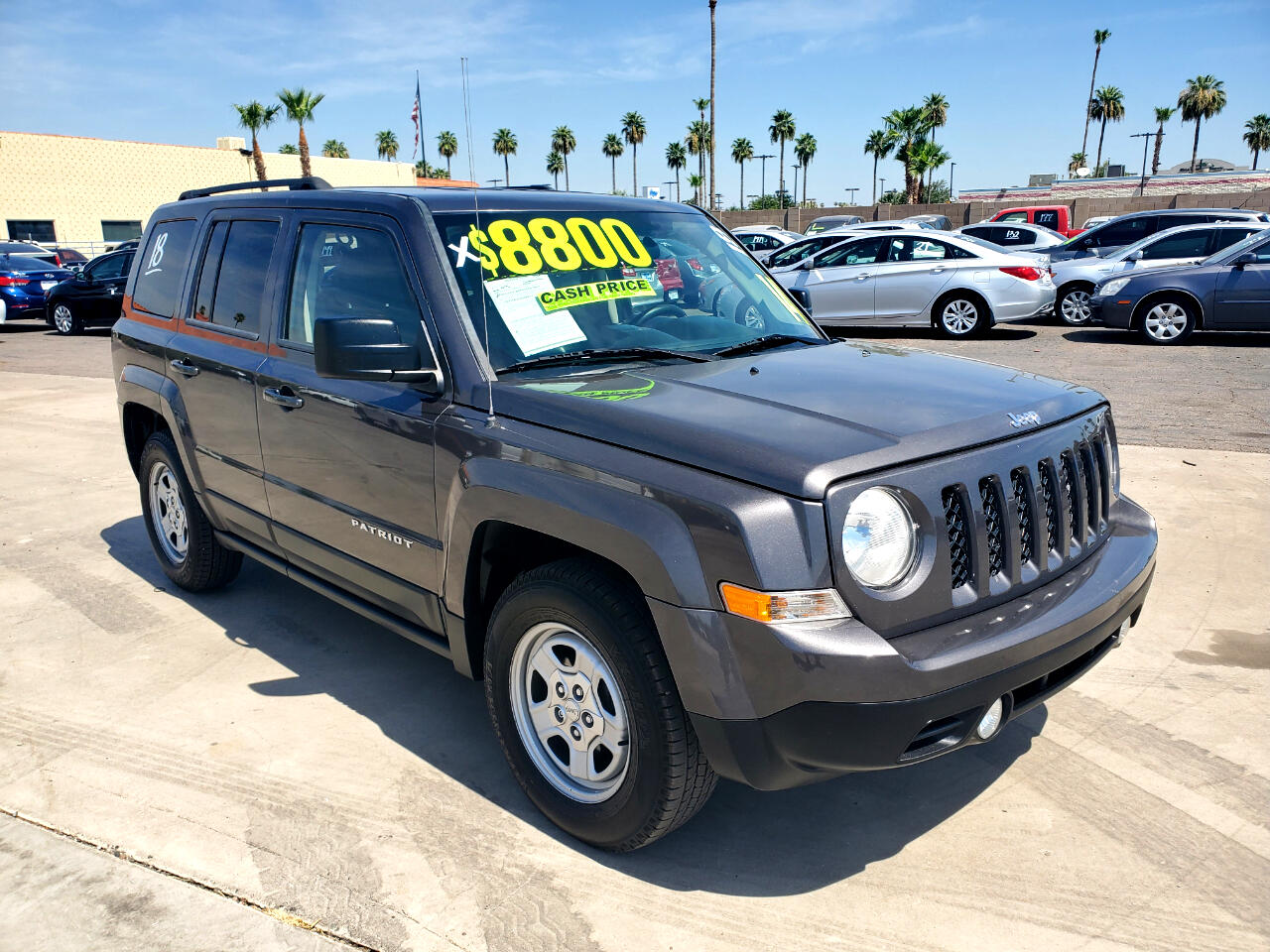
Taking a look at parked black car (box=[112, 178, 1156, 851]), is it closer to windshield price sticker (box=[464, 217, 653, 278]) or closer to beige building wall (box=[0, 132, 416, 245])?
windshield price sticker (box=[464, 217, 653, 278])

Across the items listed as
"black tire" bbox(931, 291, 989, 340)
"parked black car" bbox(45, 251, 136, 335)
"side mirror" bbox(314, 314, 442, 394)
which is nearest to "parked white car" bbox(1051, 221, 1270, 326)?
"black tire" bbox(931, 291, 989, 340)

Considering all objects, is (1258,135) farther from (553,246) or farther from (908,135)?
(553,246)

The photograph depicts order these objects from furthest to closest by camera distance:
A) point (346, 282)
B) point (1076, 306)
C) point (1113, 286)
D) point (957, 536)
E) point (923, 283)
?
point (1076, 306), point (923, 283), point (1113, 286), point (346, 282), point (957, 536)

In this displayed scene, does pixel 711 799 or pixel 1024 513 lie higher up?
pixel 1024 513

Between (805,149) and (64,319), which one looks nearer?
(64,319)

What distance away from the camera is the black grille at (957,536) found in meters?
2.45

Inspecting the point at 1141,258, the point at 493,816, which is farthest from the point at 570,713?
the point at 1141,258

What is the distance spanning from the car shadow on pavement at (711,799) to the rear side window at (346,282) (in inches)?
55.6

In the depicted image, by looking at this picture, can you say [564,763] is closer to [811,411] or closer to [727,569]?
[727,569]

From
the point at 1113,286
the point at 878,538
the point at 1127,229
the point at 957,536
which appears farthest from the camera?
the point at 1127,229

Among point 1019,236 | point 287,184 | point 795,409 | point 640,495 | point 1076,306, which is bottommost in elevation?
point 1076,306

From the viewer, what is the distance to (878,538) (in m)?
2.35

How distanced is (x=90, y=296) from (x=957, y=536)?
65.1ft

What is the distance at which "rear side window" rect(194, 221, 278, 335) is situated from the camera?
157 inches
